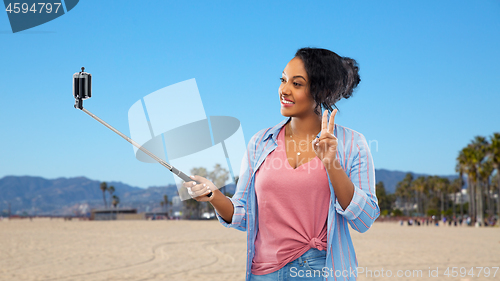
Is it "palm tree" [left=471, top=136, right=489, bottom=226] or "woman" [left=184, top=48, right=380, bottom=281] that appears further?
"palm tree" [left=471, top=136, right=489, bottom=226]

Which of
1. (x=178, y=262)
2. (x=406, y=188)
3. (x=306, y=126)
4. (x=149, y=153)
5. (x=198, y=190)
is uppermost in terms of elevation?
(x=306, y=126)

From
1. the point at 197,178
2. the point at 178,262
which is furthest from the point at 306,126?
the point at 178,262

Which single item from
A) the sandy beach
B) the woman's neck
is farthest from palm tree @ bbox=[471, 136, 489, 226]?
the woman's neck

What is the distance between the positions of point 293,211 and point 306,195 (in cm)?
11

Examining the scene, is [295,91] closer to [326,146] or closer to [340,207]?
[326,146]

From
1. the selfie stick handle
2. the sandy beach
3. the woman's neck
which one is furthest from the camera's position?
the sandy beach

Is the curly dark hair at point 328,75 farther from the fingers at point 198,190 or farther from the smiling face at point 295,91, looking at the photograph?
the fingers at point 198,190

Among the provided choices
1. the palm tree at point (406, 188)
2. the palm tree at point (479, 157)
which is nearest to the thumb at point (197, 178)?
the palm tree at point (479, 157)

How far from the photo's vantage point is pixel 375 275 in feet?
38.4

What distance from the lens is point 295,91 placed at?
7.41ft

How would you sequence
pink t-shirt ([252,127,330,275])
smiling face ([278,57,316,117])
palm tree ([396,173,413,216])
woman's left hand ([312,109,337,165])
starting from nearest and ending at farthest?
woman's left hand ([312,109,337,165])
pink t-shirt ([252,127,330,275])
smiling face ([278,57,316,117])
palm tree ([396,173,413,216])

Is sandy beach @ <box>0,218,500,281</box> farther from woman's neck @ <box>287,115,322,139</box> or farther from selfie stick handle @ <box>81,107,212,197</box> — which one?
selfie stick handle @ <box>81,107,212,197</box>

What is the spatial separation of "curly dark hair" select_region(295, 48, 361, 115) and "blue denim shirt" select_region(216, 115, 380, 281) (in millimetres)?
199

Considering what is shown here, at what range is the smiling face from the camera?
2251 millimetres
